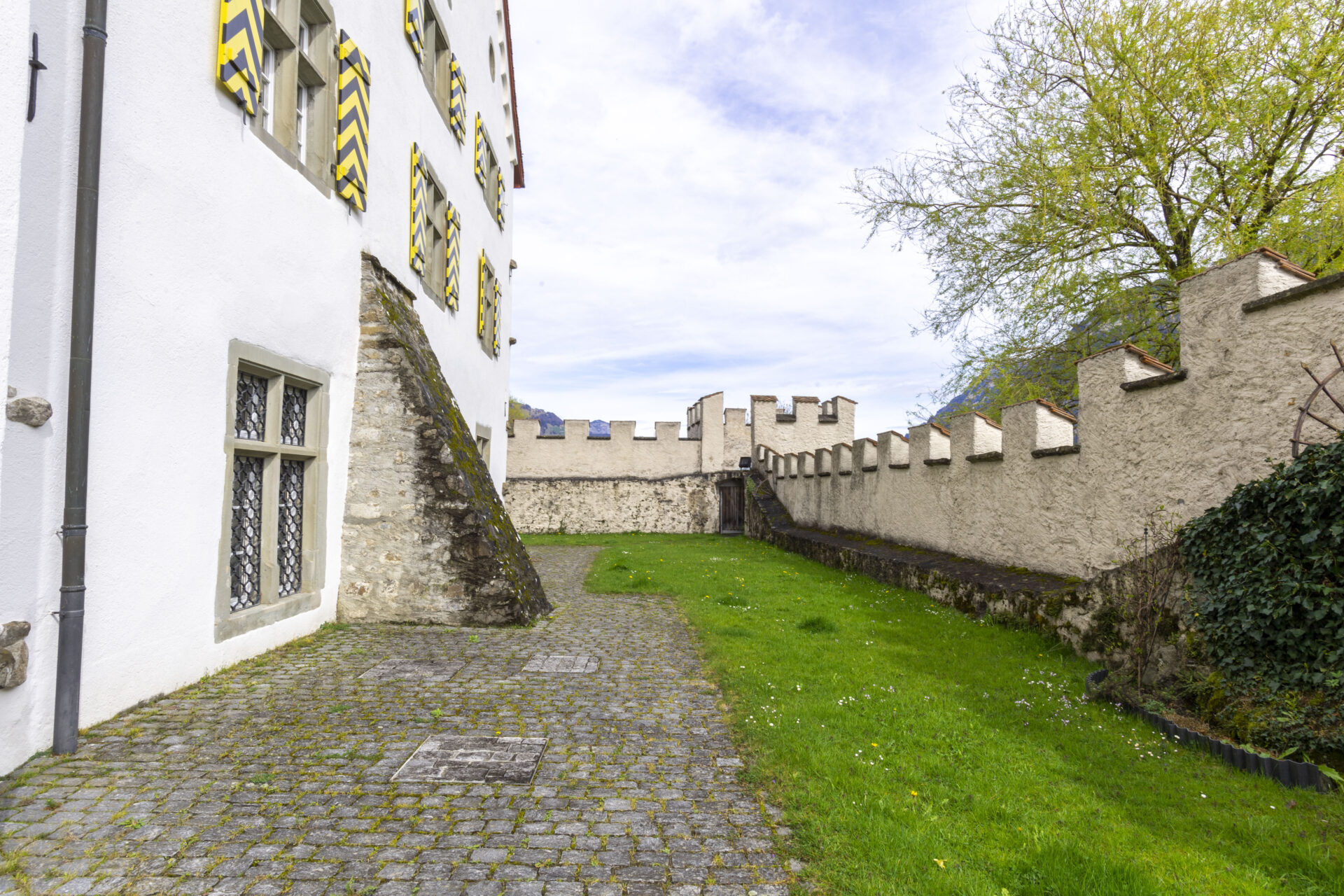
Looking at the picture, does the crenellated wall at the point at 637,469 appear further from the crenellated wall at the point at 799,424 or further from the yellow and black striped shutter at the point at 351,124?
the yellow and black striped shutter at the point at 351,124

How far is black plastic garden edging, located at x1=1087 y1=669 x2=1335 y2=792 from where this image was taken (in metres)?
3.47

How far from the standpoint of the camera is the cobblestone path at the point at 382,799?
2.69 m

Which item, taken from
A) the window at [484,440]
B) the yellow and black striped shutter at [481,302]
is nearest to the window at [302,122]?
the yellow and black striped shutter at [481,302]

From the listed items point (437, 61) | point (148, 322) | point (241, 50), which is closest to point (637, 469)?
point (437, 61)

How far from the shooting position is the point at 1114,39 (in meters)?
11.3

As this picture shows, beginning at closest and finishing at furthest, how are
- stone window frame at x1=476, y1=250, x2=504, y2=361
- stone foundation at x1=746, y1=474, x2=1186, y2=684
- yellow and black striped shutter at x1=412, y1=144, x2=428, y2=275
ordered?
1. stone foundation at x1=746, y1=474, x2=1186, y2=684
2. yellow and black striped shutter at x1=412, y1=144, x2=428, y2=275
3. stone window frame at x1=476, y1=250, x2=504, y2=361

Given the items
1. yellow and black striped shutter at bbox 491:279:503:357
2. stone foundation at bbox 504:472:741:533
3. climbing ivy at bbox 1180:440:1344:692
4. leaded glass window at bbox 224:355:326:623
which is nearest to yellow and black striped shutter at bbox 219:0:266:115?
leaded glass window at bbox 224:355:326:623

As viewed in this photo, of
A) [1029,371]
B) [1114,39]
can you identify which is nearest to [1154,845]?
[1029,371]

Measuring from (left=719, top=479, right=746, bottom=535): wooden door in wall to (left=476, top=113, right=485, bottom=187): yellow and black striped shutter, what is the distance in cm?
1480

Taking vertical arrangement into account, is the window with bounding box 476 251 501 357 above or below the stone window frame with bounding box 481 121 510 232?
below

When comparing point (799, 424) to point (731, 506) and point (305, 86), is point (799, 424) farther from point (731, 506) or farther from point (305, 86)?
point (305, 86)

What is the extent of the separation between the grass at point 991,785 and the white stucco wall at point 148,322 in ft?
12.2

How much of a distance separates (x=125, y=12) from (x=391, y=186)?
4.48m

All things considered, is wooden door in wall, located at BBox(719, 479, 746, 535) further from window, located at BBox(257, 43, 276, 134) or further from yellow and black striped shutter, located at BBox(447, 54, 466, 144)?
window, located at BBox(257, 43, 276, 134)
